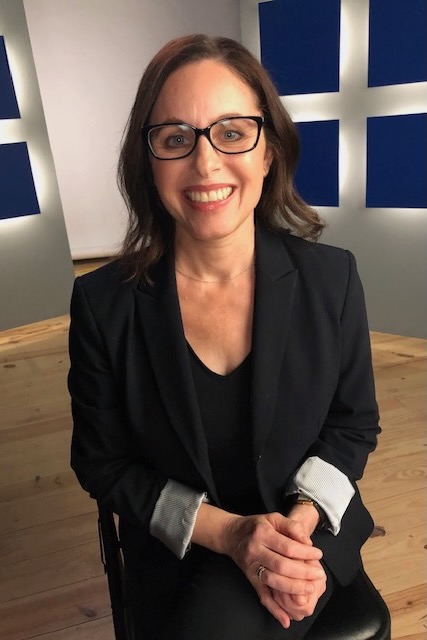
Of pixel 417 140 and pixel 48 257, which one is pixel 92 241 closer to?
pixel 48 257

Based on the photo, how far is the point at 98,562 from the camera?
72.5 inches

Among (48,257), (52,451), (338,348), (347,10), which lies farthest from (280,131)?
(48,257)

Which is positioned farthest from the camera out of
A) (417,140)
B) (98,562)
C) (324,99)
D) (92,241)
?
(92,241)

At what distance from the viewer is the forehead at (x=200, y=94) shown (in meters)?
0.93

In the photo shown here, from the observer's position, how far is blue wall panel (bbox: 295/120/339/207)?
3.04 meters

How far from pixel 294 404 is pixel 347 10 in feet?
7.93

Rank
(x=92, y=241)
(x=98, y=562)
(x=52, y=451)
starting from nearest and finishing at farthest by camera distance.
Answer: (x=98, y=562) < (x=52, y=451) < (x=92, y=241)

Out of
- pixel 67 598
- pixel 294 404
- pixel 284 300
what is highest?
pixel 284 300

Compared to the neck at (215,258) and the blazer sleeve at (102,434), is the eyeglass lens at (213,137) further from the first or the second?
the blazer sleeve at (102,434)

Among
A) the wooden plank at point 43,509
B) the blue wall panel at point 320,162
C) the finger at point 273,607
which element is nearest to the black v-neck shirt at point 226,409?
the finger at point 273,607

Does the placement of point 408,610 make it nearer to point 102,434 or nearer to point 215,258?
point 102,434

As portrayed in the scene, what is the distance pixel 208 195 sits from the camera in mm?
970

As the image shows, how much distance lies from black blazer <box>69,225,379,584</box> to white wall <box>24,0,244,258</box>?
3426mm

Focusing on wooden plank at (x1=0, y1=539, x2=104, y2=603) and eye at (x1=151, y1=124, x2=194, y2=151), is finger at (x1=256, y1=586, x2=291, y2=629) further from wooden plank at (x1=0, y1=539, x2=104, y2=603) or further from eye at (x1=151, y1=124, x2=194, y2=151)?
wooden plank at (x1=0, y1=539, x2=104, y2=603)
